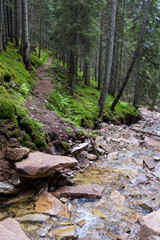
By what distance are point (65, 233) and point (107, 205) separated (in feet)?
3.83

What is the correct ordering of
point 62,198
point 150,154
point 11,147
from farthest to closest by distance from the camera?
1. point 150,154
2. point 11,147
3. point 62,198

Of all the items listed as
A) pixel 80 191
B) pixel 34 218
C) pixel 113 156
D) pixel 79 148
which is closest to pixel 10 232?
pixel 34 218

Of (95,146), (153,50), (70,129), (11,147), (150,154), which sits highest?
(153,50)

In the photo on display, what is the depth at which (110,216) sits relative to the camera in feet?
10.2

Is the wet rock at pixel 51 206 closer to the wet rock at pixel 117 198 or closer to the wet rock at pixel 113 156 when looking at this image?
the wet rock at pixel 117 198

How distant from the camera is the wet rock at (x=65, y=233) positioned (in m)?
2.53

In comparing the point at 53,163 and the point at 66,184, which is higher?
the point at 53,163

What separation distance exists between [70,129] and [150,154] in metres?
3.57

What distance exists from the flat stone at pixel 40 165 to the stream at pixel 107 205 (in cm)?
49

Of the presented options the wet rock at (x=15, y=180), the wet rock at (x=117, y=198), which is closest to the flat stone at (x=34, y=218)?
the wet rock at (x=15, y=180)

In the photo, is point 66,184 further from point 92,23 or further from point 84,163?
point 92,23

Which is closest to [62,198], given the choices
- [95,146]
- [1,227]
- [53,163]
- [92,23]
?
[53,163]

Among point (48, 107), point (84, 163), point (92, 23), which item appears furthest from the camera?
point (92, 23)

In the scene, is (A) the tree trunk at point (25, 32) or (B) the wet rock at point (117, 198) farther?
(A) the tree trunk at point (25, 32)
